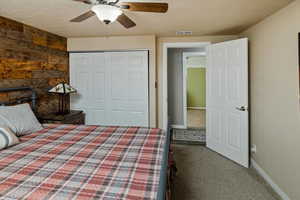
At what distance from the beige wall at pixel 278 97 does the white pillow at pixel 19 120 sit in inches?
118

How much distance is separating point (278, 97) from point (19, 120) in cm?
310

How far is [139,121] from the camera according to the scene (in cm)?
387

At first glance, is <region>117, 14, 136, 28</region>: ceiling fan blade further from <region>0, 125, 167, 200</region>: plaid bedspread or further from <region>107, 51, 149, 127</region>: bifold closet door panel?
<region>107, 51, 149, 127</region>: bifold closet door panel

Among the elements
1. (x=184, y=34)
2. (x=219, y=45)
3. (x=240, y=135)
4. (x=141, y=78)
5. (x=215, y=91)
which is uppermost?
(x=184, y=34)

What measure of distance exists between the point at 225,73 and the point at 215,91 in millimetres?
398

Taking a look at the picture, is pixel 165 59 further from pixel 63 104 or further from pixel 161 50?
pixel 63 104

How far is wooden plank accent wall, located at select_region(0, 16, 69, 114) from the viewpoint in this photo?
8.59 ft

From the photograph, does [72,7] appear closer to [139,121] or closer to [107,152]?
[107,152]

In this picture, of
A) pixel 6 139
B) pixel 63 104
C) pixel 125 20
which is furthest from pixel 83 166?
pixel 63 104

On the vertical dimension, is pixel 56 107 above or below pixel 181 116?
above

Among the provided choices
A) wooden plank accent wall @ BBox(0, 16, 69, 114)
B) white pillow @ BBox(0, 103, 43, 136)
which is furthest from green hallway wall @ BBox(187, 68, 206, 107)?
white pillow @ BBox(0, 103, 43, 136)

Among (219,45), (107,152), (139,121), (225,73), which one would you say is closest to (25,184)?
(107,152)

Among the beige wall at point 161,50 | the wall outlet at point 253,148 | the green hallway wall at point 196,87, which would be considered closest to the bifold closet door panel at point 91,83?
the beige wall at point 161,50

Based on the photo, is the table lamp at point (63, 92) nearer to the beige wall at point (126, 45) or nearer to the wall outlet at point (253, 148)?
the beige wall at point (126, 45)
